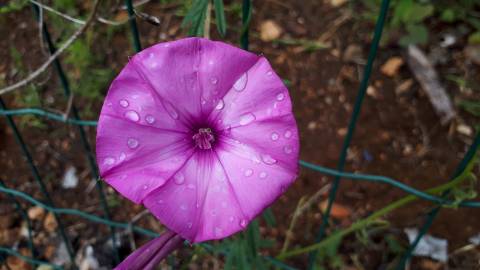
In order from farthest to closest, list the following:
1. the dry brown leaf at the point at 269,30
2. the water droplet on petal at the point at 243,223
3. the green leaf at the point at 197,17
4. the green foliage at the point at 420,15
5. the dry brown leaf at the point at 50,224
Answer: the dry brown leaf at the point at 269,30
the green foliage at the point at 420,15
the dry brown leaf at the point at 50,224
the green leaf at the point at 197,17
the water droplet on petal at the point at 243,223

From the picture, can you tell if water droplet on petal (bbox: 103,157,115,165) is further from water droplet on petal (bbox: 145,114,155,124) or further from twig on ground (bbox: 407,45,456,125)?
twig on ground (bbox: 407,45,456,125)

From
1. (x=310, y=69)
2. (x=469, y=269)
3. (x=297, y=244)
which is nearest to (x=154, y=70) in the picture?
(x=297, y=244)

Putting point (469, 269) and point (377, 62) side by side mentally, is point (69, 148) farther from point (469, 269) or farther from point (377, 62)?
point (469, 269)

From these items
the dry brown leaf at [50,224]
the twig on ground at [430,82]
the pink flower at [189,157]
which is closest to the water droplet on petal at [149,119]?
the pink flower at [189,157]

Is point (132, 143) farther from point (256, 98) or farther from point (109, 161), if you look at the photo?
point (256, 98)

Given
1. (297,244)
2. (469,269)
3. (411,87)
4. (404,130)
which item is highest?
(411,87)

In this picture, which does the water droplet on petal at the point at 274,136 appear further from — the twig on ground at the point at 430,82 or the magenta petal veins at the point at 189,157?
the twig on ground at the point at 430,82
